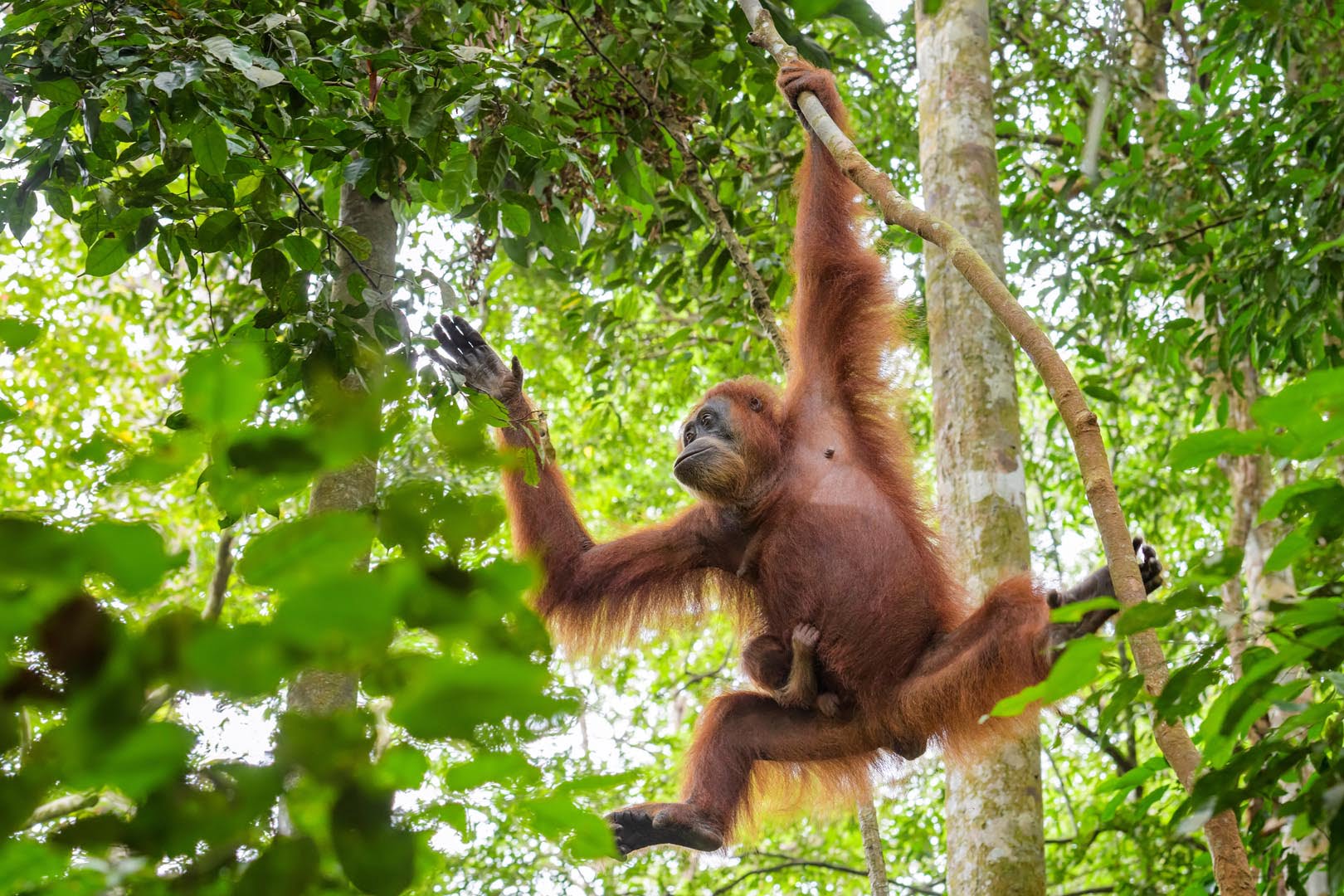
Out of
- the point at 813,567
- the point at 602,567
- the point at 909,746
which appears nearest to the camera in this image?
the point at 909,746

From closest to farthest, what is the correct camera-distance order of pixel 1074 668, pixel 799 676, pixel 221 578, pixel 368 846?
pixel 368 846 → pixel 1074 668 → pixel 799 676 → pixel 221 578

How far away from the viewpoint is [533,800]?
1.18 metres

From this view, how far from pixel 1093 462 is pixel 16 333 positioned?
2299mm

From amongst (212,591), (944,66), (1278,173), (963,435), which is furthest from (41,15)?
(1278,173)

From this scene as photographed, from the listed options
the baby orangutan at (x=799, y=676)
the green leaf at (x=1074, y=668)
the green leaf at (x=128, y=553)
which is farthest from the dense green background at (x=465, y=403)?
the baby orangutan at (x=799, y=676)

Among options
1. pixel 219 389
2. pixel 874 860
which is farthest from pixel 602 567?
pixel 219 389

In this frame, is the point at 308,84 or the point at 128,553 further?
the point at 308,84

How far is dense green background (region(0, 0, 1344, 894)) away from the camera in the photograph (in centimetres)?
99

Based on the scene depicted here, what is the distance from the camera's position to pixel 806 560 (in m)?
4.77

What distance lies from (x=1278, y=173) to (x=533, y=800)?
833 cm

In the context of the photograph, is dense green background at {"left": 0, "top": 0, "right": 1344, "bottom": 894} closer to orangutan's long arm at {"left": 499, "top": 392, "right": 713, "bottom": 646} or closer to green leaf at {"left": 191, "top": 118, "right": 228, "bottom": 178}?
green leaf at {"left": 191, "top": 118, "right": 228, "bottom": 178}

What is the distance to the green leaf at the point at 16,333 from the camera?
1269 millimetres

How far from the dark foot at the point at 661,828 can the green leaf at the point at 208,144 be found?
8.73ft

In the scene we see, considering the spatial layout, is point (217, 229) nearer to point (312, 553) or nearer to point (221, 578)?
point (312, 553)
